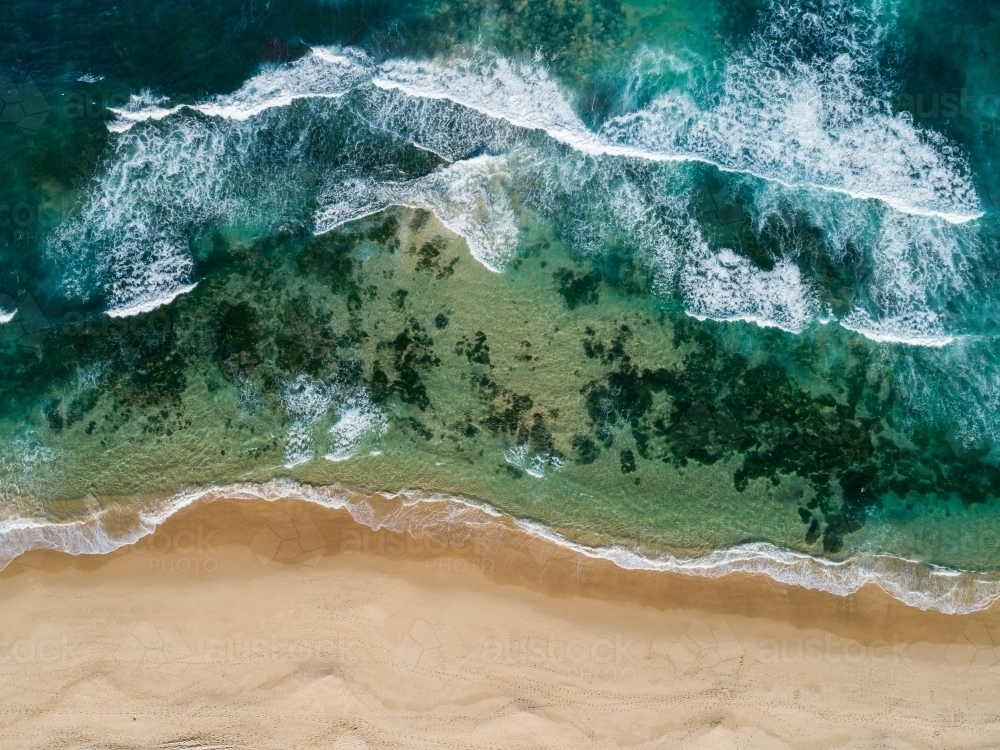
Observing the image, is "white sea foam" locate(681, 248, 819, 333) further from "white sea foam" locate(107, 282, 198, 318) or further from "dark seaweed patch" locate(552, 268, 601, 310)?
"white sea foam" locate(107, 282, 198, 318)

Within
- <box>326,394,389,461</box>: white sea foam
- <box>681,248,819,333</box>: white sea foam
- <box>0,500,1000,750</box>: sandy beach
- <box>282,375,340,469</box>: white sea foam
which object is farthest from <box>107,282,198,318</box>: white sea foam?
<box>681,248,819,333</box>: white sea foam

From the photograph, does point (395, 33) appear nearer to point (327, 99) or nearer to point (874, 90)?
point (327, 99)

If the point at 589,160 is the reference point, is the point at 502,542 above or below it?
below

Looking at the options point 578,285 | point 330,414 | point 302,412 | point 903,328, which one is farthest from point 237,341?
point 903,328

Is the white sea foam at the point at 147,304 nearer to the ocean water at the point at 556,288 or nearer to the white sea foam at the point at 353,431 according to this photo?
the ocean water at the point at 556,288

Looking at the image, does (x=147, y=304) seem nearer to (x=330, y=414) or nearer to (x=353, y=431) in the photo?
(x=330, y=414)

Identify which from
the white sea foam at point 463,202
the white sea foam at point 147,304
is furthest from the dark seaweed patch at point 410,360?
the white sea foam at point 147,304

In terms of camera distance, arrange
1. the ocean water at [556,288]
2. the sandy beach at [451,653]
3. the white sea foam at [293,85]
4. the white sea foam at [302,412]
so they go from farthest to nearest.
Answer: the white sea foam at [293,85]
the sandy beach at [451,653]
the white sea foam at [302,412]
the ocean water at [556,288]

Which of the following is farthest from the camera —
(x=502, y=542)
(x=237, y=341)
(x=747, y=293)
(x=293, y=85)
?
(x=293, y=85)
